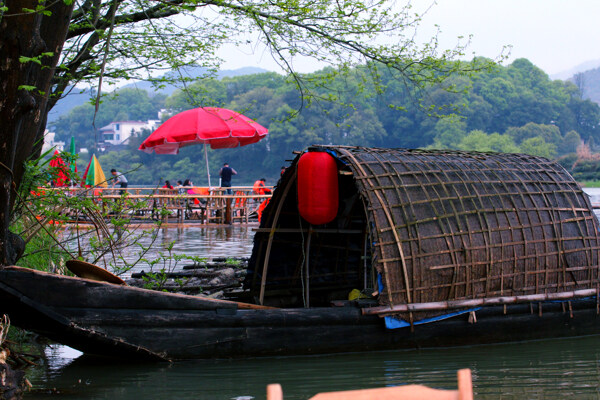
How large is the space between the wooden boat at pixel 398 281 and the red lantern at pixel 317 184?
2.2 inches

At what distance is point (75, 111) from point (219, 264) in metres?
77.6

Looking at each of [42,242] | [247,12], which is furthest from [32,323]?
[247,12]

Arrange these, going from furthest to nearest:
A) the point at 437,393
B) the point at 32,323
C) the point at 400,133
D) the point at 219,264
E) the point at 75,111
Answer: the point at 75,111
the point at 400,133
the point at 219,264
the point at 32,323
the point at 437,393

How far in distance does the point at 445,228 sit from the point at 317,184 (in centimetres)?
125

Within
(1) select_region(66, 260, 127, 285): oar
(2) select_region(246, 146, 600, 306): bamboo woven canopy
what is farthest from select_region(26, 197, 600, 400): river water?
(1) select_region(66, 260, 127, 285): oar

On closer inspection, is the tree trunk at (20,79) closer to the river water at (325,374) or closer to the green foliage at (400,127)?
the river water at (325,374)

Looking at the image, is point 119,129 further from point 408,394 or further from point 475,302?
point 408,394

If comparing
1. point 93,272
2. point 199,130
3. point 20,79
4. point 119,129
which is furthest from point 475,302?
point 119,129

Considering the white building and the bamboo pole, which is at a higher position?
the white building

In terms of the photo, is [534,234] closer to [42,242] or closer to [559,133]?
[42,242]

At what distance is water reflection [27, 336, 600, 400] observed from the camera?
514 cm

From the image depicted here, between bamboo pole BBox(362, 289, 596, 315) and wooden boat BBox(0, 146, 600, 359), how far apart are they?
1cm

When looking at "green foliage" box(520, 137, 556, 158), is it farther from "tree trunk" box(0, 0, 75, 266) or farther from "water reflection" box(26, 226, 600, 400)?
"tree trunk" box(0, 0, 75, 266)

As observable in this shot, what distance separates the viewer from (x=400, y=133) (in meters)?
58.6
